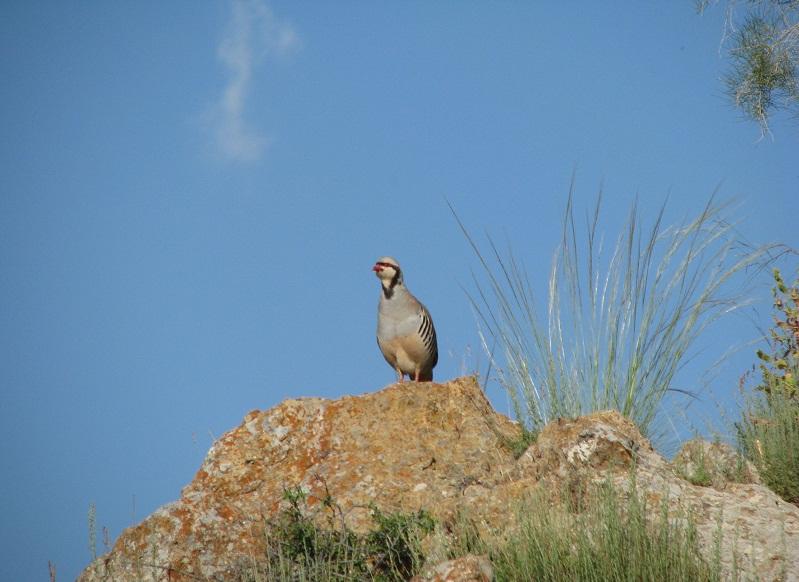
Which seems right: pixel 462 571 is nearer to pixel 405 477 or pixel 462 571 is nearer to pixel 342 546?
pixel 342 546

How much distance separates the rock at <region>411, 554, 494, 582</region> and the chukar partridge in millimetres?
4053

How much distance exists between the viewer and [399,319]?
8273 mm

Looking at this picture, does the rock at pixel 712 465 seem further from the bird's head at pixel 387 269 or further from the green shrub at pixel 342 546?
the bird's head at pixel 387 269

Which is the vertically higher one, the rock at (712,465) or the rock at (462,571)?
the rock at (712,465)

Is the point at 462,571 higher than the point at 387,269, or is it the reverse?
the point at 387,269

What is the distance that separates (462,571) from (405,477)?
5.13 feet

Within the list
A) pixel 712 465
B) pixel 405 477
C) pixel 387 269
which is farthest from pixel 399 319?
pixel 712 465

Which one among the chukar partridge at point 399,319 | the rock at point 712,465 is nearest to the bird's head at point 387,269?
the chukar partridge at point 399,319

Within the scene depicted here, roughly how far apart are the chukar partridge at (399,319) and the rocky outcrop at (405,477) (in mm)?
1988

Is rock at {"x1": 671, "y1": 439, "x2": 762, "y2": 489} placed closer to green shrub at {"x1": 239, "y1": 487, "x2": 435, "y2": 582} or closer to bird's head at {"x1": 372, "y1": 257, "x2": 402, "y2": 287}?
green shrub at {"x1": 239, "y1": 487, "x2": 435, "y2": 582}

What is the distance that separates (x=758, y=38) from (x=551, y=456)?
8534 millimetres

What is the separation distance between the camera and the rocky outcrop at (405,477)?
4898 mm

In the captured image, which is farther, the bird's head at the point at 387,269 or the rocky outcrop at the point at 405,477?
the bird's head at the point at 387,269

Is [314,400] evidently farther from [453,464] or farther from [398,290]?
[398,290]
